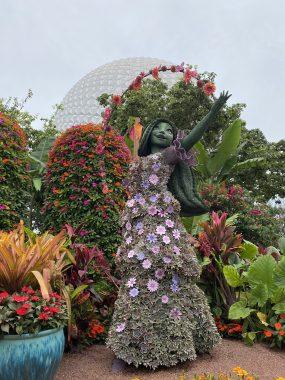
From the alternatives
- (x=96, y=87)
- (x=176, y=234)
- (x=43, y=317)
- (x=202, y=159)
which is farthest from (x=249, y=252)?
(x=96, y=87)

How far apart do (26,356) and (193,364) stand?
167 centimetres

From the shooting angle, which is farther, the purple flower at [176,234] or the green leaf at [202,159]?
the green leaf at [202,159]

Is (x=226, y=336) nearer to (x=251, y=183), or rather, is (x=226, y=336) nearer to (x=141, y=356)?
(x=141, y=356)

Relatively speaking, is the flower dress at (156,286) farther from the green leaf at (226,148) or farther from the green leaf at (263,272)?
the green leaf at (226,148)

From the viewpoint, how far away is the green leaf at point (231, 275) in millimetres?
5055

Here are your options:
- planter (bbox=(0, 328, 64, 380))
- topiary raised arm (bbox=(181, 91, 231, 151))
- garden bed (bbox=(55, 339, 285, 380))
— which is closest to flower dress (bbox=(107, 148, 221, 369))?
garden bed (bbox=(55, 339, 285, 380))

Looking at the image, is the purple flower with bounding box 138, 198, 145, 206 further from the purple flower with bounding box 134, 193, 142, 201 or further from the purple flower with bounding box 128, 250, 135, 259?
the purple flower with bounding box 128, 250, 135, 259

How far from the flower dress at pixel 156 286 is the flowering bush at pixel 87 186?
1539mm

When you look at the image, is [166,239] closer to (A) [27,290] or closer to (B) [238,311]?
(A) [27,290]

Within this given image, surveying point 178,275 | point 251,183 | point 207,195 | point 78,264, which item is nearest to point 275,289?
point 178,275

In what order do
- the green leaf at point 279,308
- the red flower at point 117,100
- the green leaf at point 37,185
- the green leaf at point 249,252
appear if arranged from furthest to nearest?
1. the green leaf at point 37,185
2. the green leaf at point 249,252
3. the green leaf at point 279,308
4. the red flower at point 117,100

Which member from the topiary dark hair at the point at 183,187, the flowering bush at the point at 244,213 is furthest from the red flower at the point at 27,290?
the flowering bush at the point at 244,213

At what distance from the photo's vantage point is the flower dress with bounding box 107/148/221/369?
396cm

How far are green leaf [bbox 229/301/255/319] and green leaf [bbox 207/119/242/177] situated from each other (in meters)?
7.17
